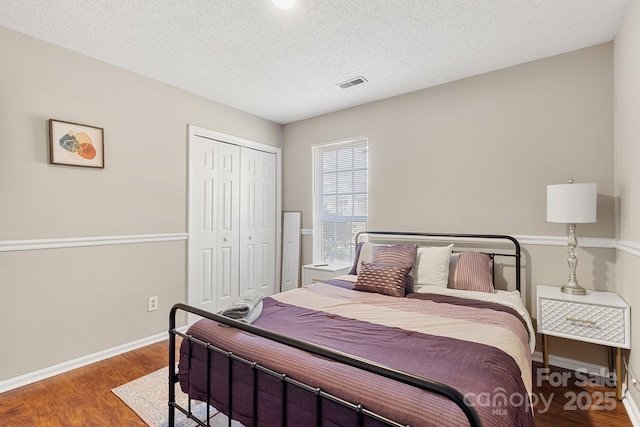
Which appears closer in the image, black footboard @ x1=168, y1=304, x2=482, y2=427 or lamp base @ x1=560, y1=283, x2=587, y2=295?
black footboard @ x1=168, y1=304, x2=482, y2=427

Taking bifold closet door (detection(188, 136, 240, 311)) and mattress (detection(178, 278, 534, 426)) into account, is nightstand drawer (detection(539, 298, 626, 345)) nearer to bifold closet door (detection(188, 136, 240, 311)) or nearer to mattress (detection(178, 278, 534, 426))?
mattress (detection(178, 278, 534, 426))

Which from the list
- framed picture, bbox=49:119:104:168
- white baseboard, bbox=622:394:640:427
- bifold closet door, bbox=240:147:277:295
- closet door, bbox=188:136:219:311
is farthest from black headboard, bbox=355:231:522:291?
framed picture, bbox=49:119:104:168

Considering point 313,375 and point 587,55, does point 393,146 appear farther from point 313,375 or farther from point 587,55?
point 313,375

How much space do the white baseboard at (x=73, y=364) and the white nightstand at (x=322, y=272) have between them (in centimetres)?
159

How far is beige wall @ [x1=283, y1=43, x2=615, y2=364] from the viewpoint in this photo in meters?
2.46

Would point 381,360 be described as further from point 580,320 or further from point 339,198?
point 339,198

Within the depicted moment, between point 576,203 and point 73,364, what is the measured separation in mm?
3979

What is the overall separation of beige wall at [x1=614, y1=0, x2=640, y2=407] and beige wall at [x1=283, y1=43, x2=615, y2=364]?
5.6 inches

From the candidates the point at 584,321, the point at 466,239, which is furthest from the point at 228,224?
the point at 584,321

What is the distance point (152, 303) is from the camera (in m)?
3.08

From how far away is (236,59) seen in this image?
2689mm

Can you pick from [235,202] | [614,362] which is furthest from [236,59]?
[614,362]

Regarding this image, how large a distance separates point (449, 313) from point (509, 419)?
0.94m

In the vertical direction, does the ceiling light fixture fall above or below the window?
above
